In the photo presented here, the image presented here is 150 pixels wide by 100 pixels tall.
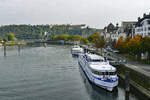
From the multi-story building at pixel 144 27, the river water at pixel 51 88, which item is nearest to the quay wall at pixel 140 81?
the river water at pixel 51 88

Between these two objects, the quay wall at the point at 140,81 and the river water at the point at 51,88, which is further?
the river water at the point at 51,88

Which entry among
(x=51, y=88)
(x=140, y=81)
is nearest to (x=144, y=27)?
(x=140, y=81)

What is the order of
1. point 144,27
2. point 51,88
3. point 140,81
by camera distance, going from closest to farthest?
1. point 140,81
2. point 51,88
3. point 144,27

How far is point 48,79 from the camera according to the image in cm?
4809

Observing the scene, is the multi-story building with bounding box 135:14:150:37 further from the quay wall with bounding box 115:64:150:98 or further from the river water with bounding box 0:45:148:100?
the river water with bounding box 0:45:148:100

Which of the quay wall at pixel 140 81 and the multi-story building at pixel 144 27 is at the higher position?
the multi-story building at pixel 144 27

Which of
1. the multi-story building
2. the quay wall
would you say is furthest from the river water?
the multi-story building

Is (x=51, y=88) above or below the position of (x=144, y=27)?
below

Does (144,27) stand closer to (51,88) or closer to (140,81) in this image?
(140,81)

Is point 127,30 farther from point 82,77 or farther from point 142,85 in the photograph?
point 142,85

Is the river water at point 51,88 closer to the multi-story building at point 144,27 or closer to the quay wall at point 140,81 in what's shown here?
the quay wall at point 140,81

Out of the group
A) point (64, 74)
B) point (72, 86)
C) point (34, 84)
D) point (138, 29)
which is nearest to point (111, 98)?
point (72, 86)

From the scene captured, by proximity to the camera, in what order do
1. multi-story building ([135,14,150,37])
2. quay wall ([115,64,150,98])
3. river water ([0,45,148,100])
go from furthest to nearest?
multi-story building ([135,14,150,37]), river water ([0,45,148,100]), quay wall ([115,64,150,98])

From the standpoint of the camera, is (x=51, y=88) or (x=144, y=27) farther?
(x=144, y=27)
